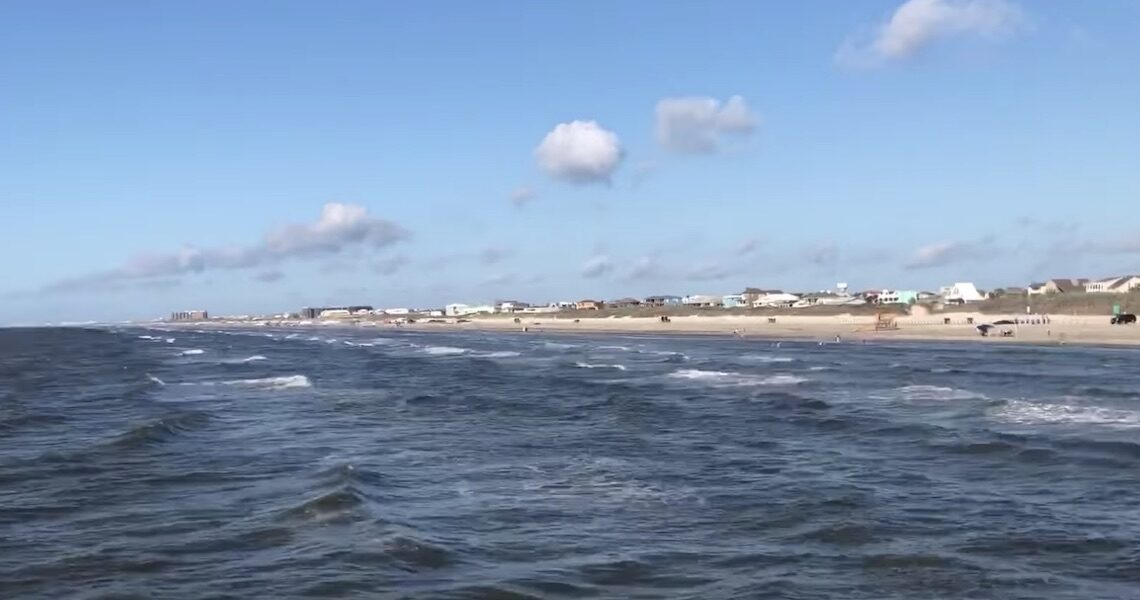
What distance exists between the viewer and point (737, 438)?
24969 mm

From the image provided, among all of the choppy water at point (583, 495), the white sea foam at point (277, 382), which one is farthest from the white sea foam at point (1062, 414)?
the white sea foam at point (277, 382)

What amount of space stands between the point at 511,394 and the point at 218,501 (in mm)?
22806

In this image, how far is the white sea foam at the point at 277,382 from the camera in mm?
45572

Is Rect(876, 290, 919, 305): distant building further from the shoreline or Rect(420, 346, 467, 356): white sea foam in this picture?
Rect(420, 346, 467, 356): white sea foam

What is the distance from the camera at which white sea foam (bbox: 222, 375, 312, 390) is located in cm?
4557

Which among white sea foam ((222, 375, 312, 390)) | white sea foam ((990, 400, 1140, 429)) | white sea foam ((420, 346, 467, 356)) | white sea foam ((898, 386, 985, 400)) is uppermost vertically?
white sea foam ((420, 346, 467, 356))

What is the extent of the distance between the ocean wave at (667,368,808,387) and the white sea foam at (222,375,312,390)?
17090 mm

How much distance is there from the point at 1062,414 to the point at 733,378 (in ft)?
60.3

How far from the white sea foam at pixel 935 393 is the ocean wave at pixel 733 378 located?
5126 mm

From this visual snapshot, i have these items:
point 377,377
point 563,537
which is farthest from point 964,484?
point 377,377

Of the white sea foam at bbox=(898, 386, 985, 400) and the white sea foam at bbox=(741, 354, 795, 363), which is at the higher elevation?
the white sea foam at bbox=(741, 354, 795, 363)

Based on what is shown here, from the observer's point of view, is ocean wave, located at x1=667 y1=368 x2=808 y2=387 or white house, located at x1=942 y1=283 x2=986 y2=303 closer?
ocean wave, located at x1=667 y1=368 x2=808 y2=387

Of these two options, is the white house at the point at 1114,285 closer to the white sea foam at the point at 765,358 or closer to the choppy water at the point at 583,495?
the white sea foam at the point at 765,358

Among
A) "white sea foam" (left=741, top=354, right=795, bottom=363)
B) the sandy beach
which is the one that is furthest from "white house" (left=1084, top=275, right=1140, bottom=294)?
"white sea foam" (left=741, top=354, right=795, bottom=363)
